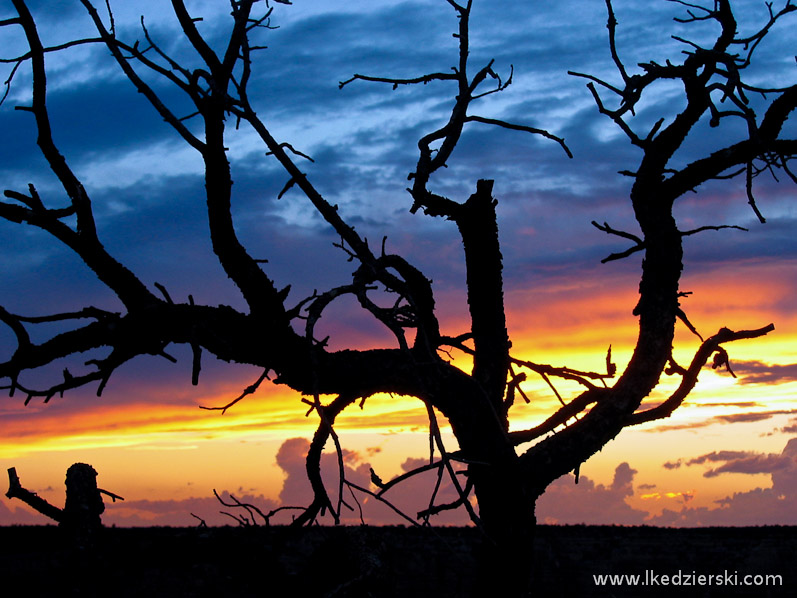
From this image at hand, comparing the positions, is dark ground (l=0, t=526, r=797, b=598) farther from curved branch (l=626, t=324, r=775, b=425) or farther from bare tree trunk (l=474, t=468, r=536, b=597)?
curved branch (l=626, t=324, r=775, b=425)

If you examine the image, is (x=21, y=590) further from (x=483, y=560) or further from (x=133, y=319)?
(x=483, y=560)

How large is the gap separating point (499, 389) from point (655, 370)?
1363 mm

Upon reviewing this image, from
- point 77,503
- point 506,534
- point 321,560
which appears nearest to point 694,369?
point 506,534

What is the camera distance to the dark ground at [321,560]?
275 inches

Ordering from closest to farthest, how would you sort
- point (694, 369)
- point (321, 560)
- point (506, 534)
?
point (506, 534) → point (321, 560) → point (694, 369)

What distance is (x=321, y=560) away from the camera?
6.41 m

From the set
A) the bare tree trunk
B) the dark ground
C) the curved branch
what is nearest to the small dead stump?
the dark ground

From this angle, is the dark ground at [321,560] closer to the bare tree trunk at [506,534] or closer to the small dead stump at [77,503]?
the small dead stump at [77,503]

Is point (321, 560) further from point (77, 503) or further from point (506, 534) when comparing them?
point (77, 503)

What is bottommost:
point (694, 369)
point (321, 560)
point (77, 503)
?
point (321, 560)

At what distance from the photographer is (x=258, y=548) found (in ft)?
22.5

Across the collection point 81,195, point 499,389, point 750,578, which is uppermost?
point 81,195

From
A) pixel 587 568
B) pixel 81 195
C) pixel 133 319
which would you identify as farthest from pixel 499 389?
pixel 587 568

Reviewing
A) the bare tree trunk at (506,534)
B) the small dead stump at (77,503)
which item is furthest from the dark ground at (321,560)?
the bare tree trunk at (506,534)
